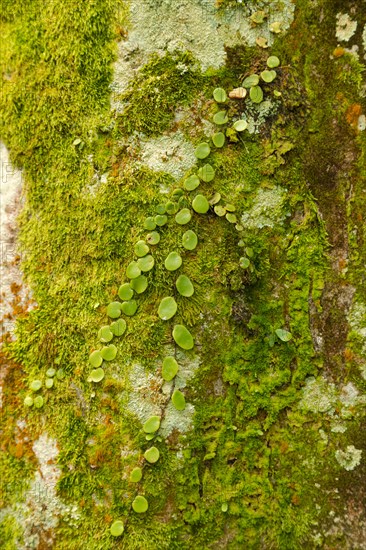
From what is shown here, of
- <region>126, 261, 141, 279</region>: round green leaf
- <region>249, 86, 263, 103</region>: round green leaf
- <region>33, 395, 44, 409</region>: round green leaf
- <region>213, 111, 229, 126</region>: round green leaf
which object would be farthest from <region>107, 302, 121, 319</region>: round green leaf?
<region>249, 86, 263, 103</region>: round green leaf

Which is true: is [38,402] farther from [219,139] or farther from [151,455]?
[219,139]

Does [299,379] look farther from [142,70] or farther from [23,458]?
[142,70]

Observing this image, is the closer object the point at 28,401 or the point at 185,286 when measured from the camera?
the point at 185,286

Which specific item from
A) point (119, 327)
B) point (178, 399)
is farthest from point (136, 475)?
point (119, 327)

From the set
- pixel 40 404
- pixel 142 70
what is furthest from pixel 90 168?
pixel 40 404

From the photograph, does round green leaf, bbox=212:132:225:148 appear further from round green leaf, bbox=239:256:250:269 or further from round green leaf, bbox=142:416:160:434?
round green leaf, bbox=142:416:160:434
